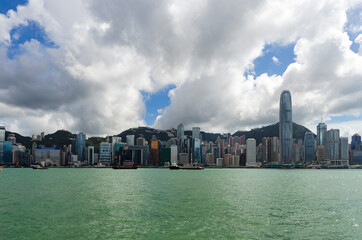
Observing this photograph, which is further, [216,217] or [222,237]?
[216,217]

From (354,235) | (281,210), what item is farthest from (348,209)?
(354,235)

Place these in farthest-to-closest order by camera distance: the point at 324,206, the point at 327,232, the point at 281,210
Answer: the point at 324,206
the point at 281,210
the point at 327,232

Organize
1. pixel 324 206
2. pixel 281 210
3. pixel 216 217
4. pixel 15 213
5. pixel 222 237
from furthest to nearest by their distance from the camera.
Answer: pixel 324 206
pixel 281 210
pixel 15 213
pixel 216 217
pixel 222 237

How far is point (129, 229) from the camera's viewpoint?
1287 inches

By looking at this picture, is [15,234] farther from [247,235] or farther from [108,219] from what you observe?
[247,235]

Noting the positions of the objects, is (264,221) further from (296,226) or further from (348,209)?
(348,209)

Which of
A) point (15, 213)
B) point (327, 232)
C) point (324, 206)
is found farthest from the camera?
point (324, 206)

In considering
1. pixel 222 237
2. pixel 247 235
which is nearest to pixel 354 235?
pixel 247 235

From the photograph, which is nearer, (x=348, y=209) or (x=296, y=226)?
(x=296, y=226)

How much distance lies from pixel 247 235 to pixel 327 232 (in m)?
10.3

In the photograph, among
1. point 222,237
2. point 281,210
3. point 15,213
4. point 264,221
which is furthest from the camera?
point 281,210

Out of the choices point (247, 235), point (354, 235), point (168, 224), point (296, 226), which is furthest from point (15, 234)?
point (354, 235)

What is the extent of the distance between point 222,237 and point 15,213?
3421 centimetres

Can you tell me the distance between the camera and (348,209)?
4753cm
